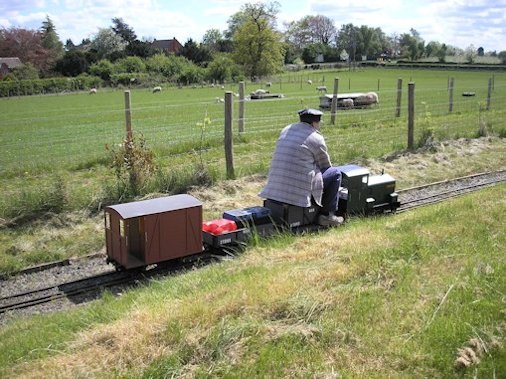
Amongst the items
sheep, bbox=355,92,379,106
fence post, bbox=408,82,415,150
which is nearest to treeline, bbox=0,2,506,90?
sheep, bbox=355,92,379,106

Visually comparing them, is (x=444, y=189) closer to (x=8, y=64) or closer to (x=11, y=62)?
(x=8, y=64)

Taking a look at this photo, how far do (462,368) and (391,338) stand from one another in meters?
0.56

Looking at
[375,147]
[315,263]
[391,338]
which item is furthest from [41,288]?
[375,147]

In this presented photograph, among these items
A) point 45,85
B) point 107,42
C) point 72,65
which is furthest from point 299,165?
point 107,42

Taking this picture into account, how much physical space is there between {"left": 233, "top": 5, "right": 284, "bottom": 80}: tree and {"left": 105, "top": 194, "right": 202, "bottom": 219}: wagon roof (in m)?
69.3

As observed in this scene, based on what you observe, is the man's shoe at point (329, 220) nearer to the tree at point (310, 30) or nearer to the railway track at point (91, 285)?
the railway track at point (91, 285)

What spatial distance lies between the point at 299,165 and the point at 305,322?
374 centimetres

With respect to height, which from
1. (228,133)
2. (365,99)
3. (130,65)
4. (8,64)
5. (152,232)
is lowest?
(152,232)

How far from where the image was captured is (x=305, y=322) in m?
4.37

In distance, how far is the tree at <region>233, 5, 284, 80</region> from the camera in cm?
7612

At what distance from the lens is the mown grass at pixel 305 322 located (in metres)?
3.92

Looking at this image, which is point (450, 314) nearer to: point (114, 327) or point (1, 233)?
point (114, 327)

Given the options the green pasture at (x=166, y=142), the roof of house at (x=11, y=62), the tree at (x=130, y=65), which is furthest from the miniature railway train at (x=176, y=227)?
the roof of house at (x=11, y=62)

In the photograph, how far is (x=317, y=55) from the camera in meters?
112
